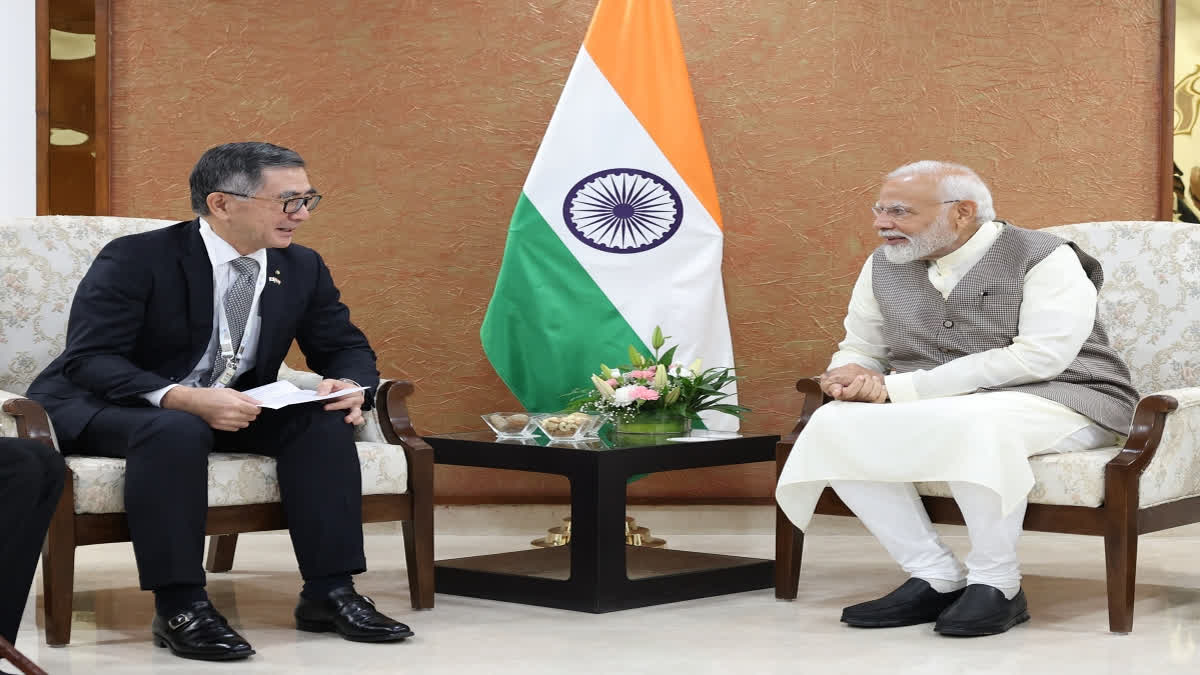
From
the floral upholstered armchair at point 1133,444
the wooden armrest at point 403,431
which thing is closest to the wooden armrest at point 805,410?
the floral upholstered armchair at point 1133,444

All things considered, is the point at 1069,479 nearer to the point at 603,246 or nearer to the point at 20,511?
the point at 603,246

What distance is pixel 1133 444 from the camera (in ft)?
10.0

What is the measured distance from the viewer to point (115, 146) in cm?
457

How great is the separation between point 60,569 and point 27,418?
31 centimetres

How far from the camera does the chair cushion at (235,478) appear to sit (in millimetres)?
2814

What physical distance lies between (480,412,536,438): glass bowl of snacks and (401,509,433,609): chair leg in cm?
36

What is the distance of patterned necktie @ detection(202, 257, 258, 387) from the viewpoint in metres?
3.19

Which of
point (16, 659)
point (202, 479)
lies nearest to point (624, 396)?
point (202, 479)

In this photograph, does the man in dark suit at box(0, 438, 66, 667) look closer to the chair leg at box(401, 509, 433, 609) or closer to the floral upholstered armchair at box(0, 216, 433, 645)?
the floral upholstered armchair at box(0, 216, 433, 645)

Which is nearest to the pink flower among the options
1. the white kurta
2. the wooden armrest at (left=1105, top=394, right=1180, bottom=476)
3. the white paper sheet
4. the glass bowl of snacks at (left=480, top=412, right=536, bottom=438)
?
the glass bowl of snacks at (left=480, top=412, right=536, bottom=438)

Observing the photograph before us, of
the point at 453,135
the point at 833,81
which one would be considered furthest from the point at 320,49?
the point at 833,81

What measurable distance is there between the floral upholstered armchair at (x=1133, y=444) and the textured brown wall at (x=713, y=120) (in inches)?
30.8

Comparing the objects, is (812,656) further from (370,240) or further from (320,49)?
(320,49)

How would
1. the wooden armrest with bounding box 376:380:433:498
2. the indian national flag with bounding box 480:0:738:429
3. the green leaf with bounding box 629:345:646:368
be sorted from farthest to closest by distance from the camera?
the indian national flag with bounding box 480:0:738:429, the green leaf with bounding box 629:345:646:368, the wooden armrest with bounding box 376:380:433:498
